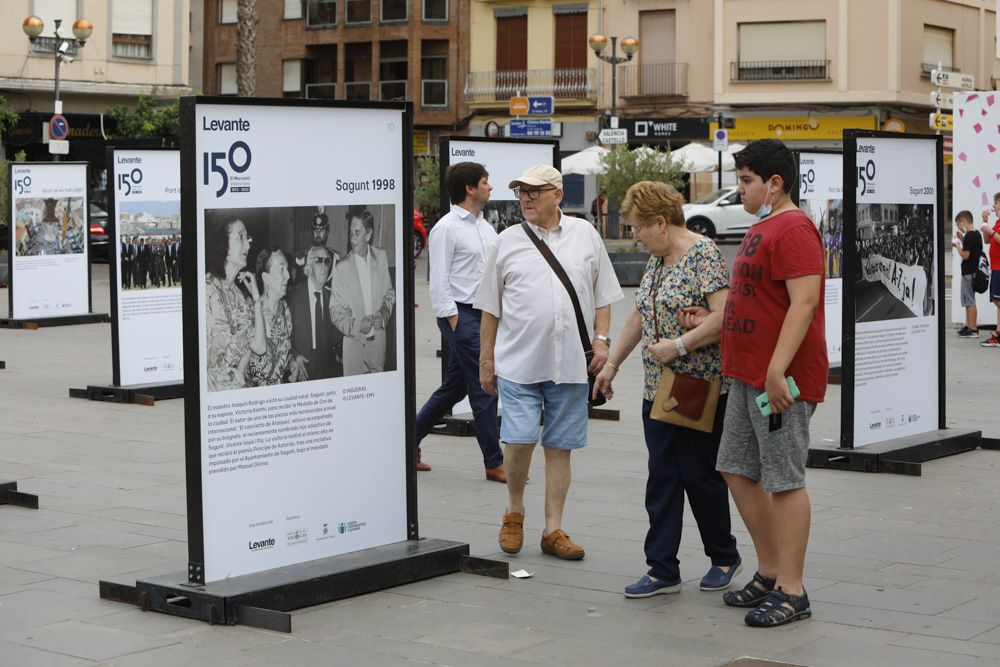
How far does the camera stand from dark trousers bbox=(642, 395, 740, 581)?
652 cm

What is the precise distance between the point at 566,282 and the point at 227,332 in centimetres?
186

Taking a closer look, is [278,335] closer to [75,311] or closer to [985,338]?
[985,338]

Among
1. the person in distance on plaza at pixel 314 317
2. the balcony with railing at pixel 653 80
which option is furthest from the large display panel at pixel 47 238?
the balcony with railing at pixel 653 80

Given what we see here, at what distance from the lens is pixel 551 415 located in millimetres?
7305

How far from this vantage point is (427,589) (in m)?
6.68

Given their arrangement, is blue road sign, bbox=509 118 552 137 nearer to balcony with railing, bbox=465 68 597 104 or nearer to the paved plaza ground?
the paved plaza ground

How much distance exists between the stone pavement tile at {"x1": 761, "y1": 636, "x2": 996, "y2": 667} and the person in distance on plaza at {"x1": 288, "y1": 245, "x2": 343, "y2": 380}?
222 cm

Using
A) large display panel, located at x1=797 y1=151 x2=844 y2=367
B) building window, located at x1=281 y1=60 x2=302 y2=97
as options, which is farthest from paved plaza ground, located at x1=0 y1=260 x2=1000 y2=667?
building window, located at x1=281 y1=60 x2=302 y2=97

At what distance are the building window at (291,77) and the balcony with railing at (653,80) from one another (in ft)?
43.6

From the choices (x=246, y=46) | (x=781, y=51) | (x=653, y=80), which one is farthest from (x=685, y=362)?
(x=653, y=80)

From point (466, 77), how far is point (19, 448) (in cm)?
4503

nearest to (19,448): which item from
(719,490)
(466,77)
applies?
(719,490)

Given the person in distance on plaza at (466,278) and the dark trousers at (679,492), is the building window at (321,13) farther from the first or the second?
the dark trousers at (679,492)

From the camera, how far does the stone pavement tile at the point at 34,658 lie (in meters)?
5.53
